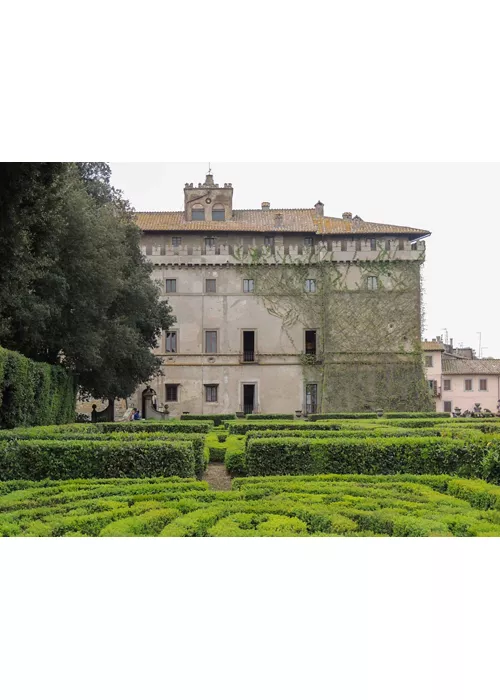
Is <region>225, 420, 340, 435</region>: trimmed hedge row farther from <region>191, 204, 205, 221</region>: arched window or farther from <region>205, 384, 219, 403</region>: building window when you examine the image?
<region>191, 204, 205, 221</region>: arched window

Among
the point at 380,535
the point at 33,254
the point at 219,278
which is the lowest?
the point at 380,535

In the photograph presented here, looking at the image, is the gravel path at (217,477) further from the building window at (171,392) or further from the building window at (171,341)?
the building window at (171,341)

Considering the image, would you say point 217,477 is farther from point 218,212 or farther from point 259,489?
point 218,212

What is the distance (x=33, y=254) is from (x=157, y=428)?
205 inches

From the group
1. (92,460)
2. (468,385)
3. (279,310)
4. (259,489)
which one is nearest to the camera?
(259,489)

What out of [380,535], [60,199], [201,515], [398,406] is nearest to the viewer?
[380,535]

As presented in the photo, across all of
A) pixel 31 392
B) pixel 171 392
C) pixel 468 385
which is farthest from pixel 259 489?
pixel 468 385

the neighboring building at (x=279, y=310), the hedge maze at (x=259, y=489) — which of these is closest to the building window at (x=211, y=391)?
the neighboring building at (x=279, y=310)

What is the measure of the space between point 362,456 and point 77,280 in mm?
12985

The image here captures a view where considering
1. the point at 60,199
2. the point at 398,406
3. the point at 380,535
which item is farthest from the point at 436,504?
the point at 398,406

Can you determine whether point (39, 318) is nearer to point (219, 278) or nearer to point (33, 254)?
point (33, 254)

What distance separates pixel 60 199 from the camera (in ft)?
45.9

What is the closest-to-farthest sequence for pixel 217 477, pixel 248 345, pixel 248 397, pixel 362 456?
1. pixel 362 456
2. pixel 217 477
3. pixel 248 397
4. pixel 248 345

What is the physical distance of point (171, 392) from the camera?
35062mm
